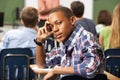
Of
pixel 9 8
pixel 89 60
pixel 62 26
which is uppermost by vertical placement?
pixel 9 8

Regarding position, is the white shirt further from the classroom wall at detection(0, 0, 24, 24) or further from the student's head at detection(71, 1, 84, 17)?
the classroom wall at detection(0, 0, 24, 24)

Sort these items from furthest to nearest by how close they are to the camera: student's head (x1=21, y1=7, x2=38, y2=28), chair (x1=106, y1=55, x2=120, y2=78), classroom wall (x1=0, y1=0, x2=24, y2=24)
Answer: classroom wall (x1=0, y1=0, x2=24, y2=24) < student's head (x1=21, y1=7, x2=38, y2=28) < chair (x1=106, y1=55, x2=120, y2=78)

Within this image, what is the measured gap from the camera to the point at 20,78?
4.32 meters

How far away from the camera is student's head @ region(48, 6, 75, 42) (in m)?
2.42

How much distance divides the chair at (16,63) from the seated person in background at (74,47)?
1.48 m

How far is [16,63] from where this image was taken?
14.0ft

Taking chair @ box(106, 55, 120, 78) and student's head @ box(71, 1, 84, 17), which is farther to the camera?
student's head @ box(71, 1, 84, 17)

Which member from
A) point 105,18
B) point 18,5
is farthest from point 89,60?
point 18,5

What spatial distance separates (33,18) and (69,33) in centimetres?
220

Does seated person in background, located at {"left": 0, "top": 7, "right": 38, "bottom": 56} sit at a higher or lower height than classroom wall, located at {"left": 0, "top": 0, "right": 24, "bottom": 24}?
lower

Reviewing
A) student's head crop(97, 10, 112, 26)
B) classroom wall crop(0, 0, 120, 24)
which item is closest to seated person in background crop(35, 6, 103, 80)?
student's head crop(97, 10, 112, 26)

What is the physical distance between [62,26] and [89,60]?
0.36 meters

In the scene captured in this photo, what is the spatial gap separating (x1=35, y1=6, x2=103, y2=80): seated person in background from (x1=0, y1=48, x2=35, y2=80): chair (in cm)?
148

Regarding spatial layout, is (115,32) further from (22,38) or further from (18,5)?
(18,5)
